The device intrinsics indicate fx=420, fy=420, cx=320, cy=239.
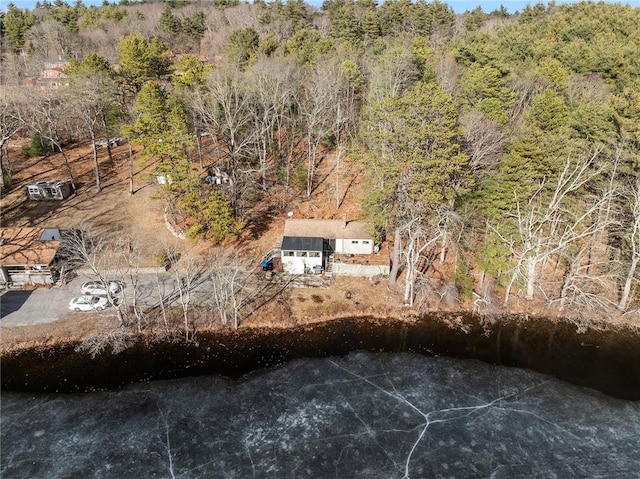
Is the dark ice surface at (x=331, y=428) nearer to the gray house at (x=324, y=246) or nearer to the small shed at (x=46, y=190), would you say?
the gray house at (x=324, y=246)

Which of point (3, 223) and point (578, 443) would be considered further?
point (3, 223)

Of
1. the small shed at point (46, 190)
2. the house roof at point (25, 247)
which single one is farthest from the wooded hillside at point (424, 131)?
the house roof at point (25, 247)

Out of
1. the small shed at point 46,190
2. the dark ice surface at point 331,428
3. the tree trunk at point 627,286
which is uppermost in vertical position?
the small shed at point 46,190

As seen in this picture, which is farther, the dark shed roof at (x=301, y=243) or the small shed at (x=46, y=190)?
the small shed at (x=46, y=190)

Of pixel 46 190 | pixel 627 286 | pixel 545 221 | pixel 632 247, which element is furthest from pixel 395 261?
pixel 46 190

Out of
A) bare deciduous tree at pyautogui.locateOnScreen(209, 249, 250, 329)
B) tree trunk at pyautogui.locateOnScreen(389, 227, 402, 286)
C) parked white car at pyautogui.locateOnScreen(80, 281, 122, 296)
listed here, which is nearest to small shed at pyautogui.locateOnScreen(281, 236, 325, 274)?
bare deciduous tree at pyautogui.locateOnScreen(209, 249, 250, 329)

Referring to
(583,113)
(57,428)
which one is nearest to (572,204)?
(583,113)

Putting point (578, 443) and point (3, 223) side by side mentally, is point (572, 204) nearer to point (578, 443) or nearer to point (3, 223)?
point (578, 443)
